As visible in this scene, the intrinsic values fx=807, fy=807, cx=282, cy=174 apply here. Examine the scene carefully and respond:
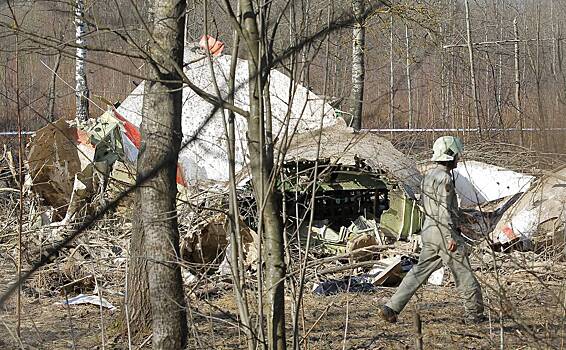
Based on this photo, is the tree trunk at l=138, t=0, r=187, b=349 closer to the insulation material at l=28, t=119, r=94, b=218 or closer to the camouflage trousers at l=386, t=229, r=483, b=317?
the camouflage trousers at l=386, t=229, r=483, b=317

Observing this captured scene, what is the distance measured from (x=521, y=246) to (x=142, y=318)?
4.94 m

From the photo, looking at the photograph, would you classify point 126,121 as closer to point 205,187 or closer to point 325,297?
→ point 205,187

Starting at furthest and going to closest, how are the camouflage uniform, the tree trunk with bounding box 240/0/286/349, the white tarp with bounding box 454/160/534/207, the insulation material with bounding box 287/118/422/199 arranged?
1. the white tarp with bounding box 454/160/534/207
2. the insulation material with bounding box 287/118/422/199
3. the camouflage uniform
4. the tree trunk with bounding box 240/0/286/349

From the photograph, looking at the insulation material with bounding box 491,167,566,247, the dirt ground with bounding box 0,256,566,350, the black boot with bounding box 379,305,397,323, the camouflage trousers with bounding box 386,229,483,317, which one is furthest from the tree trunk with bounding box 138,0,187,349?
the insulation material with bounding box 491,167,566,247

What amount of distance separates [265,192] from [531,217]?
689 centimetres

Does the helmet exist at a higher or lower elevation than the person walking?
higher

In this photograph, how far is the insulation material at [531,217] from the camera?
9.07 metres

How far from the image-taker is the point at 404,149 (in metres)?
12.4

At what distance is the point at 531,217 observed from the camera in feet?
31.0

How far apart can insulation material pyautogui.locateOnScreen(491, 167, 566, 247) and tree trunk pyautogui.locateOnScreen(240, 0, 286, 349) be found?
6011 millimetres

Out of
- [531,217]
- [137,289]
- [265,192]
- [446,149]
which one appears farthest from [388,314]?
[265,192]

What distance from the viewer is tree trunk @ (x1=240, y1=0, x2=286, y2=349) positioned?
3154 mm

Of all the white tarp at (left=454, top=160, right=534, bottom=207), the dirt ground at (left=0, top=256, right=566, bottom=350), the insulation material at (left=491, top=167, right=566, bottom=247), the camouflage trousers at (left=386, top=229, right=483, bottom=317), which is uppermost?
the white tarp at (left=454, top=160, right=534, bottom=207)

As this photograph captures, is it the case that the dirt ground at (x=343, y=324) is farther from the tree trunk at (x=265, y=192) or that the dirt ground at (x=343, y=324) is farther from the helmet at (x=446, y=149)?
the tree trunk at (x=265, y=192)
